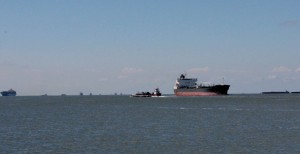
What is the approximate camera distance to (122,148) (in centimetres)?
4797

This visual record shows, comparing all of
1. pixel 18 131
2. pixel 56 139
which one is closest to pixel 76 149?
pixel 56 139

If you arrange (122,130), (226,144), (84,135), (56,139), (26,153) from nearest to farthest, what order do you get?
1. (26,153)
2. (226,144)
3. (56,139)
4. (84,135)
5. (122,130)

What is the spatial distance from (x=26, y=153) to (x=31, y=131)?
71.4ft

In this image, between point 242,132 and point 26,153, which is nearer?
point 26,153

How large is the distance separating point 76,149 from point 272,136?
22145 mm

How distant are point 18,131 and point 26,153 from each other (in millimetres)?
22376

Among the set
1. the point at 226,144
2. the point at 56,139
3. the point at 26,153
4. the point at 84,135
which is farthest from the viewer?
the point at 84,135

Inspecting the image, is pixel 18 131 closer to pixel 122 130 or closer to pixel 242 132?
pixel 122 130

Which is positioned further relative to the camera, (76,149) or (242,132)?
(242,132)

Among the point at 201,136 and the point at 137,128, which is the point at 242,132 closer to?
the point at 201,136

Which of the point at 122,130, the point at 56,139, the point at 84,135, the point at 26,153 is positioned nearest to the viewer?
the point at 26,153

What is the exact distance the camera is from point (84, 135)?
60.1 metres

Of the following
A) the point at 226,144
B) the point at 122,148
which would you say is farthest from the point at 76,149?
the point at 226,144

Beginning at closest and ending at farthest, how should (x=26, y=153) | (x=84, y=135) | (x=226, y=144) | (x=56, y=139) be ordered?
(x=26, y=153) → (x=226, y=144) → (x=56, y=139) → (x=84, y=135)
